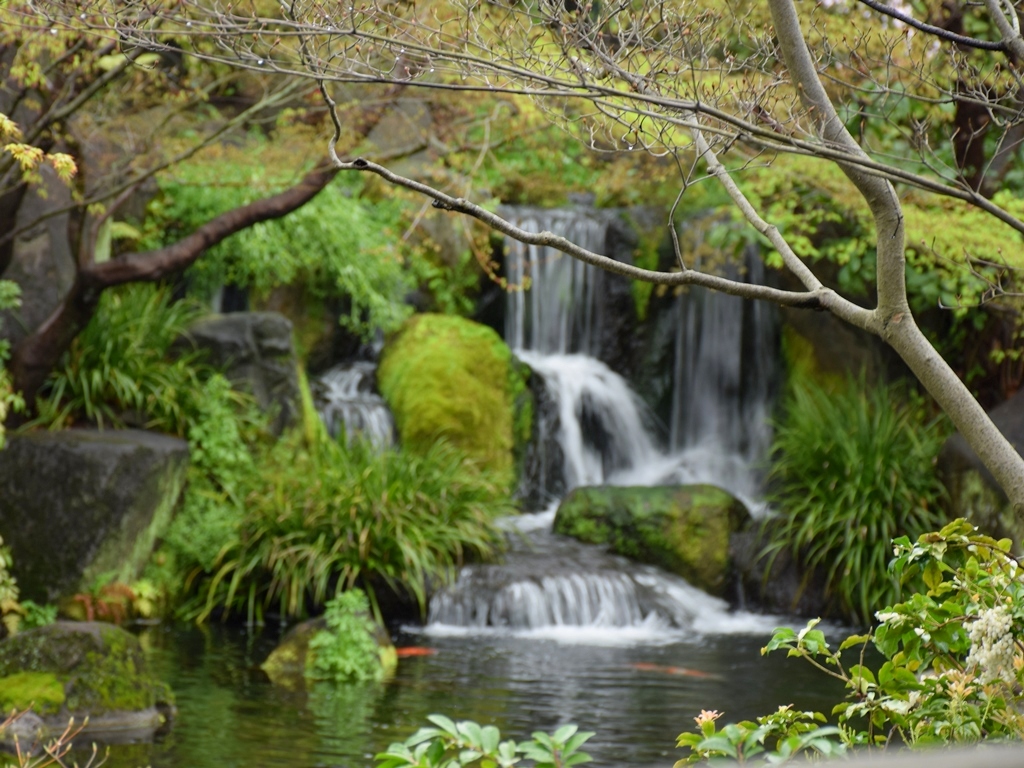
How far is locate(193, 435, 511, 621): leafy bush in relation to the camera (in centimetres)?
964

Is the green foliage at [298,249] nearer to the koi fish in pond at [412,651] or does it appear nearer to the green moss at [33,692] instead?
the koi fish in pond at [412,651]

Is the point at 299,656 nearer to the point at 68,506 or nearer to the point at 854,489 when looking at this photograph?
the point at 68,506

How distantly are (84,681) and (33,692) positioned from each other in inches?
10.4

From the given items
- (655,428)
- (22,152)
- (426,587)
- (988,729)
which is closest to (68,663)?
(22,152)

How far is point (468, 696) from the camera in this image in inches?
281

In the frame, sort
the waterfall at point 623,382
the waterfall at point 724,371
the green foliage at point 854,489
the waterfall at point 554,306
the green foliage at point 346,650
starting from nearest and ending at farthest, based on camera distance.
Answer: the green foliage at point 346,650
the green foliage at point 854,489
the waterfall at point 623,382
the waterfall at point 724,371
the waterfall at point 554,306

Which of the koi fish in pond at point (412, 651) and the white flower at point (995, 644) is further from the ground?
the white flower at point (995, 644)

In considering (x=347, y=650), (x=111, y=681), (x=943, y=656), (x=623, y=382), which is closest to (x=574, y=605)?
(x=347, y=650)

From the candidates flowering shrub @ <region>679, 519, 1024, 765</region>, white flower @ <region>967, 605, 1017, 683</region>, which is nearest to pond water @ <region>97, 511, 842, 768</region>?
flowering shrub @ <region>679, 519, 1024, 765</region>

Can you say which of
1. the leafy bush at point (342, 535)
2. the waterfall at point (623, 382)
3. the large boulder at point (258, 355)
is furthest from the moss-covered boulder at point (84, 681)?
the waterfall at point (623, 382)

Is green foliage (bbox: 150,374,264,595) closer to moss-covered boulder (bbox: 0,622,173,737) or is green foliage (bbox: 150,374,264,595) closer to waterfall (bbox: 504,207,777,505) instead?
moss-covered boulder (bbox: 0,622,173,737)

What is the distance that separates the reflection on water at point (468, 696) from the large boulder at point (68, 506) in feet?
2.60

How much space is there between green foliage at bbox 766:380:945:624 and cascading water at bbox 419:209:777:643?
35.2 inches

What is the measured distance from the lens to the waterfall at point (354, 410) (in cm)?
1238
